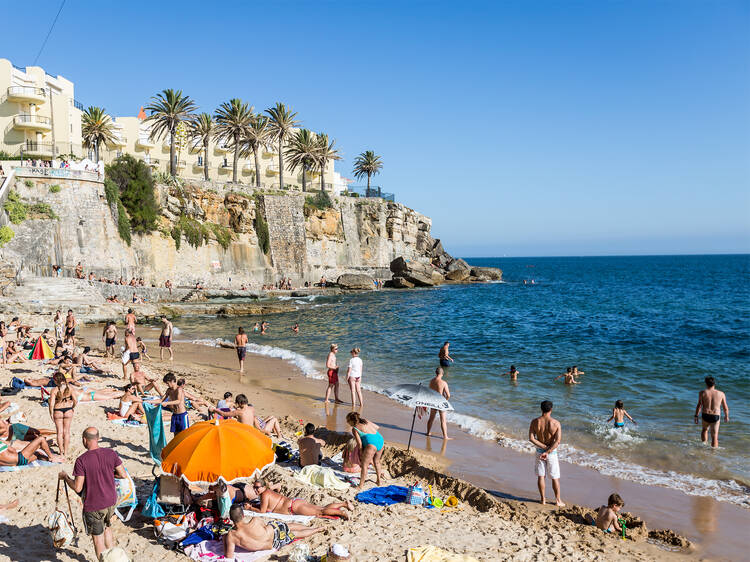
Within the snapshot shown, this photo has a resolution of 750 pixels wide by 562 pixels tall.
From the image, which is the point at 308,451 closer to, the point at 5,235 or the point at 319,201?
the point at 5,235

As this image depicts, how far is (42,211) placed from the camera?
30.9 metres

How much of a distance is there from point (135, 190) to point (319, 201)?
22.1 m

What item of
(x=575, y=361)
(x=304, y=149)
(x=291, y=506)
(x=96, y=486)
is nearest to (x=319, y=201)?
(x=304, y=149)

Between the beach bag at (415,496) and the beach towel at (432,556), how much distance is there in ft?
5.29

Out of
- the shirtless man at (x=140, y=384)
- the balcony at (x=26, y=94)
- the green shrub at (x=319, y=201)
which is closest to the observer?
the shirtless man at (x=140, y=384)

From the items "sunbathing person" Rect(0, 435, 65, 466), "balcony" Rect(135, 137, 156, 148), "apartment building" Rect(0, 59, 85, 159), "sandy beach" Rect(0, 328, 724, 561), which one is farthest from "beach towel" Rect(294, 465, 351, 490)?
"balcony" Rect(135, 137, 156, 148)

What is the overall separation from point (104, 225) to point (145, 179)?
19.6 feet

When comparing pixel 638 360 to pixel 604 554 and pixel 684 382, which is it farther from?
pixel 604 554

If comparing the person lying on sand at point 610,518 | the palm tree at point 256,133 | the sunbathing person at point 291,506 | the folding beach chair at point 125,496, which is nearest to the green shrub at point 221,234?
the palm tree at point 256,133

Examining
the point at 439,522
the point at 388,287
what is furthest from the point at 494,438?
the point at 388,287

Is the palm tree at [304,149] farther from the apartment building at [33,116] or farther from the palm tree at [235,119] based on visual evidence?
the apartment building at [33,116]

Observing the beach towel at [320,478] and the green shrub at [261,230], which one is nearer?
the beach towel at [320,478]

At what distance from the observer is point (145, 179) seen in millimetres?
39219

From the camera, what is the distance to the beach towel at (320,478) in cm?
786
